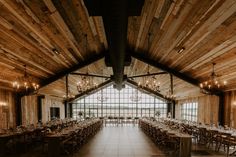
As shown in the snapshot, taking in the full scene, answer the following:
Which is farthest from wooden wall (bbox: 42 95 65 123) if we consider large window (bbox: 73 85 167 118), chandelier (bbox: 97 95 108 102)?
chandelier (bbox: 97 95 108 102)

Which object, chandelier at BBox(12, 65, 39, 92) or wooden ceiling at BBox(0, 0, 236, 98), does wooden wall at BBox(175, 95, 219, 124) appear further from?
Answer: chandelier at BBox(12, 65, 39, 92)

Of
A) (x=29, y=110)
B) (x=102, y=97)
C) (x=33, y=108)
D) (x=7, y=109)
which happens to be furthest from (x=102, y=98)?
(x=7, y=109)

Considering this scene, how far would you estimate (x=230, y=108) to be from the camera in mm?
11008

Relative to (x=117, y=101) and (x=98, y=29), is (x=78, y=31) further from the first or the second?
(x=117, y=101)

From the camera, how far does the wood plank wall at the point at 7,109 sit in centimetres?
1024

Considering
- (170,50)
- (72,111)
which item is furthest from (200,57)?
(72,111)

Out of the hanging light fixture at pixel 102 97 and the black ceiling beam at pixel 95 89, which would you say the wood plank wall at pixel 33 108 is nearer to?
the black ceiling beam at pixel 95 89

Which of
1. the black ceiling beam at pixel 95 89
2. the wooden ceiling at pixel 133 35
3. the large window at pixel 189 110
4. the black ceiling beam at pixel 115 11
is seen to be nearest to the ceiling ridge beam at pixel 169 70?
the wooden ceiling at pixel 133 35

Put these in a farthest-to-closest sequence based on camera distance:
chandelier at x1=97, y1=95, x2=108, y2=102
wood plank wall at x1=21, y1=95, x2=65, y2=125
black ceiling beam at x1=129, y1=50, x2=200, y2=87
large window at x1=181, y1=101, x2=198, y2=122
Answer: chandelier at x1=97, y1=95, x2=108, y2=102, large window at x1=181, y1=101, x2=198, y2=122, wood plank wall at x1=21, y1=95, x2=65, y2=125, black ceiling beam at x1=129, y1=50, x2=200, y2=87

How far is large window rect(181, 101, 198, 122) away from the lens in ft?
53.4

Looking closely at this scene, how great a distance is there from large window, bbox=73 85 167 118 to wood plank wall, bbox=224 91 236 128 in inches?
468

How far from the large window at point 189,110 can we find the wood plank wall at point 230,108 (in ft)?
15.3

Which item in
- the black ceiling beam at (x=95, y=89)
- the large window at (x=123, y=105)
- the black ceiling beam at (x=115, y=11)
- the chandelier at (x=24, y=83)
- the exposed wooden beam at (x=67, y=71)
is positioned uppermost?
the black ceiling beam at (x=115, y=11)

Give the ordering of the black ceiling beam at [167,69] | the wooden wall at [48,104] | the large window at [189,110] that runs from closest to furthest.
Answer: the black ceiling beam at [167,69] → the wooden wall at [48,104] → the large window at [189,110]
